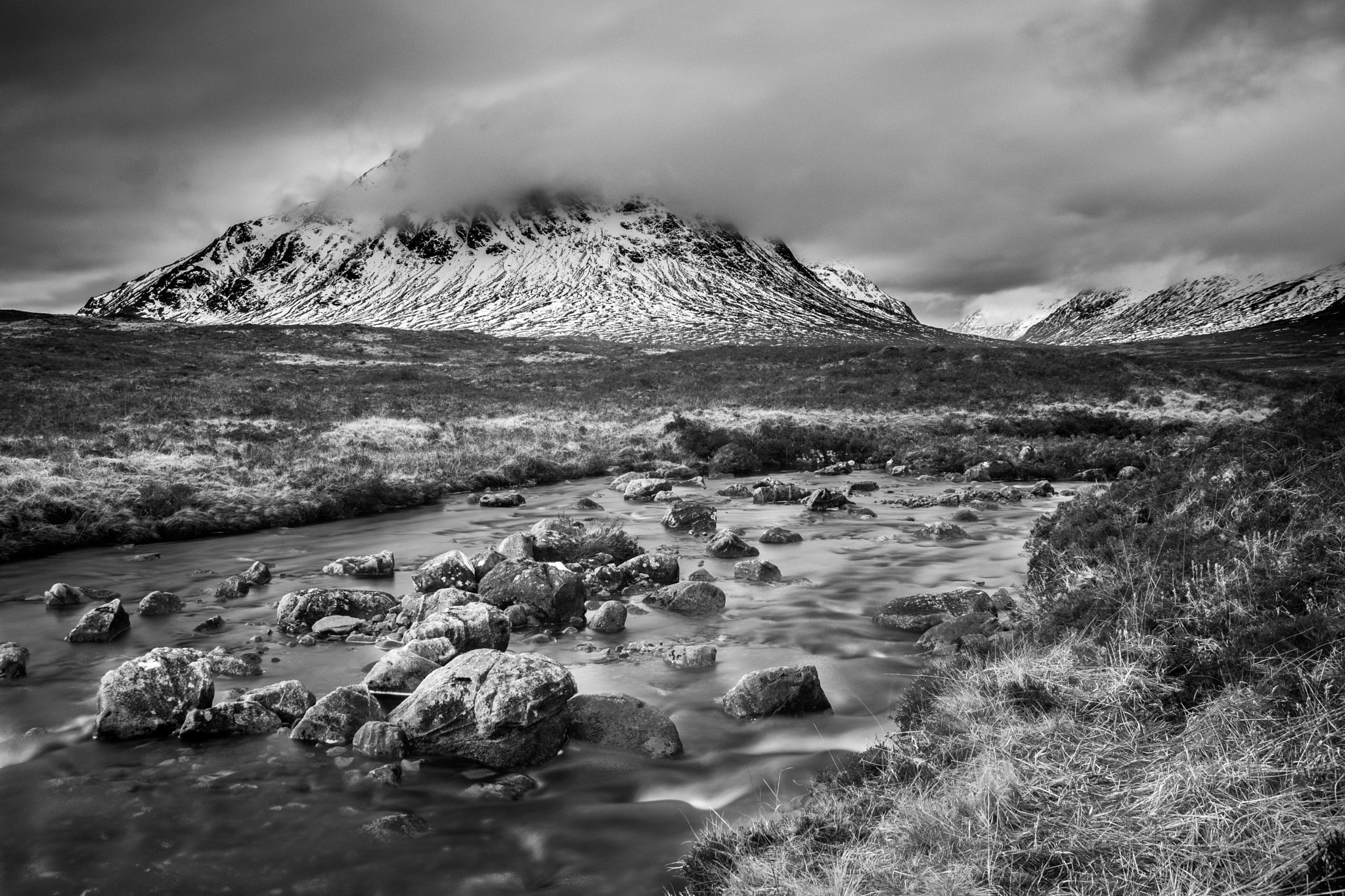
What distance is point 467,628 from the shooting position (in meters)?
9.88

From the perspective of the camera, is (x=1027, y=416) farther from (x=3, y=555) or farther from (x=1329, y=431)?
(x=3, y=555)

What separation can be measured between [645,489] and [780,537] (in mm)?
7922

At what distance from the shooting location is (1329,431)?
27.0ft

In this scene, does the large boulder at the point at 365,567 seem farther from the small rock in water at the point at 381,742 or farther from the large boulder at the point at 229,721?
the small rock in water at the point at 381,742

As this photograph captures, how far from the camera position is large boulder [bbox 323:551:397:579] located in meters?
14.9

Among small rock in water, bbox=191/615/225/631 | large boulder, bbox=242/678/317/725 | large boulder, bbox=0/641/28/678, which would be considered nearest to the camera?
large boulder, bbox=242/678/317/725

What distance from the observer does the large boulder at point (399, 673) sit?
8.80m

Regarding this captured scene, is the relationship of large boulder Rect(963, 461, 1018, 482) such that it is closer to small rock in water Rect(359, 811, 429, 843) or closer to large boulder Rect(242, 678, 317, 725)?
large boulder Rect(242, 678, 317, 725)

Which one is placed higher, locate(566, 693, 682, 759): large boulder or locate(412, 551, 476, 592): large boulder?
locate(412, 551, 476, 592): large boulder

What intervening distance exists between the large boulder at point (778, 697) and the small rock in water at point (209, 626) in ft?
26.1

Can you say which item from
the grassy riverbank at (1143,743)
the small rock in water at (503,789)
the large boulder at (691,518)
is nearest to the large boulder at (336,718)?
the small rock in water at (503,789)

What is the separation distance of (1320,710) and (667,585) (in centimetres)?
930

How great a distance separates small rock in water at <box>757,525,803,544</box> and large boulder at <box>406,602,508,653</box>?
315 inches

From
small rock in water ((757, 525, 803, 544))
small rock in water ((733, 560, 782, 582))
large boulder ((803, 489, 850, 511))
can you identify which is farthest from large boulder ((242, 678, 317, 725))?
large boulder ((803, 489, 850, 511))
